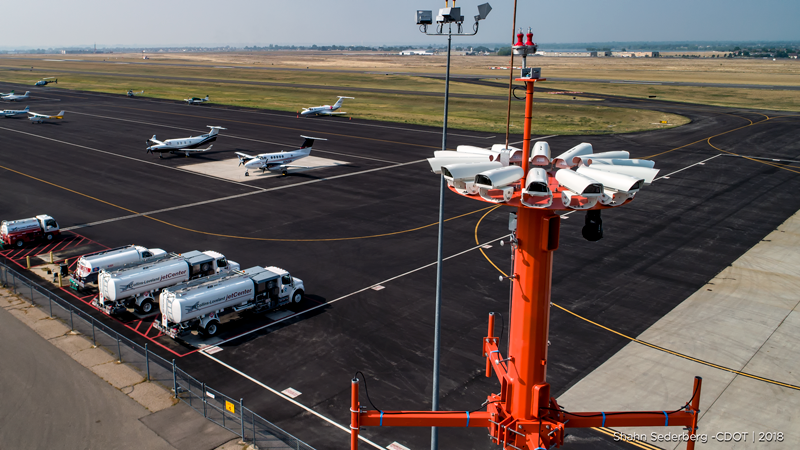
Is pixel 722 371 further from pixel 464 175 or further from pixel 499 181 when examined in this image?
pixel 464 175

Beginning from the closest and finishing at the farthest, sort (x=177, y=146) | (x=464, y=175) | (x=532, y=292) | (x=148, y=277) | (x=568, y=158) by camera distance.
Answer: (x=464, y=175)
(x=532, y=292)
(x=568, y=158)
(x=148, y=277)
(x=177, y=146)

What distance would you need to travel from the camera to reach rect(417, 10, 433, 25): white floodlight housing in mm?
20547

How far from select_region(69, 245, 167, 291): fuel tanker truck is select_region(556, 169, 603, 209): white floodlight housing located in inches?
1444

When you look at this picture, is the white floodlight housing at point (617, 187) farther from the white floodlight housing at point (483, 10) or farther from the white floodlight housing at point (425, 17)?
the white floodlight housing at point (425, 17)

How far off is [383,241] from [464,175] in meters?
38.7

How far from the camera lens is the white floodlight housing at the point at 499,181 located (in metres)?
12.9

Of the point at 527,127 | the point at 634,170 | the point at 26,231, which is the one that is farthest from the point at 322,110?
the point at 634,170

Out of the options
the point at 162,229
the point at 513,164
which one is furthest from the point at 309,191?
the point at 513,164

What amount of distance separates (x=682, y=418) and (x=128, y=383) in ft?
90.9

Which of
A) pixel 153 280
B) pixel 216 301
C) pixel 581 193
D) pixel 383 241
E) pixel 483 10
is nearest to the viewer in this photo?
pixel 581 193

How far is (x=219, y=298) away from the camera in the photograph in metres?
36.0

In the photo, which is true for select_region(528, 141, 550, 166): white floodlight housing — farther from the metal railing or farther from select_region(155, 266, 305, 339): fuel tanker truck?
select_region(155, 266, 305, 339): fuel tanker truck

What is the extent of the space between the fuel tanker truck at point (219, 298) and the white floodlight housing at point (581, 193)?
27658 millimetres

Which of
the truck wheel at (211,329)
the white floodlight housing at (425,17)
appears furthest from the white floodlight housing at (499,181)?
the truck wheel at (211,329)
